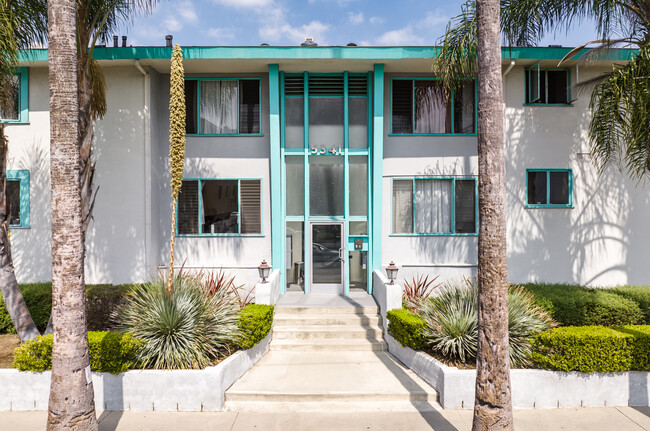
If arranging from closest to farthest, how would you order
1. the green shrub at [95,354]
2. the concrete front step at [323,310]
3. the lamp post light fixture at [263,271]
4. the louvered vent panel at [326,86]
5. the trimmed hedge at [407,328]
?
the green shrub at [95,354]
the trimmed hedge at [407,328]
the lamp post light fixture at [263,271]
the concrete front step at [323,310]
the louvered vent panel at [326,86]

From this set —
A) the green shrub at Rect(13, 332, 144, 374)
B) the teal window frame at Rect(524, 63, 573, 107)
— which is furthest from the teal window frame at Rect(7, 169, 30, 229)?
the teal window frame at Rect(524, 63, 573, 107)

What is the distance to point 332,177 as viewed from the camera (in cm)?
1191

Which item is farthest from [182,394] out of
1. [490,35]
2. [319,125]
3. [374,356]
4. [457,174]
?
[457,174]

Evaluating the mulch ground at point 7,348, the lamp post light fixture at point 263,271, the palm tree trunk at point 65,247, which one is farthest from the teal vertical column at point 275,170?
the palm tree trunk at point 65,247

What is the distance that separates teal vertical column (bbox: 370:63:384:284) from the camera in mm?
11227

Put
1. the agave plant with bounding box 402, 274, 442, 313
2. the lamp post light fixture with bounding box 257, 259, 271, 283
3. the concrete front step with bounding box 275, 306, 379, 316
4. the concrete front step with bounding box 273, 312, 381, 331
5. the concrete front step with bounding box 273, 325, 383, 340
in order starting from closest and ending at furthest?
1. the concrete front step with bounding box 273, 325, 383, 340
2. the concrete front step with bounding box 273, 312, 381, 331
3. the lamp post light fixture with bounding box 257, 259, 271, 283
4. the concrete front step with bounding box 275, 306, 379, 316
5. the agave plant with bounding box 402, 274, 442, 313

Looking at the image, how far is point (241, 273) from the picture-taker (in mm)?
11633

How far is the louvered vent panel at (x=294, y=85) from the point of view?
11.8 m

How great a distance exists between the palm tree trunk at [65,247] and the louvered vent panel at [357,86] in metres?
7.89

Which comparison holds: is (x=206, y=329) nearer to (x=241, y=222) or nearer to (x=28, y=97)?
(x=241, y=222)

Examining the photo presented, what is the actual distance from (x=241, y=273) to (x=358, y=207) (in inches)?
154

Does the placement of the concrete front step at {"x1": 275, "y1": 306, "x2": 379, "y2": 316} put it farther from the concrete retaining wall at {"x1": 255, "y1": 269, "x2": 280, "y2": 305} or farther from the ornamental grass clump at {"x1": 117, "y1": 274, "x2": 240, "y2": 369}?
the ornamental grass clump at {"x1": 117, "y1": 274, "x2": 240, "y2": 369}

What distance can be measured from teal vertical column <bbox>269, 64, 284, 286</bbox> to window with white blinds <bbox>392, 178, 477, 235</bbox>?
3.38 m

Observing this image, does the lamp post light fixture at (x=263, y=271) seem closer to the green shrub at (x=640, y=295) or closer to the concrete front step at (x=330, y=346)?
the concrete front step at (x=330, y=346)
